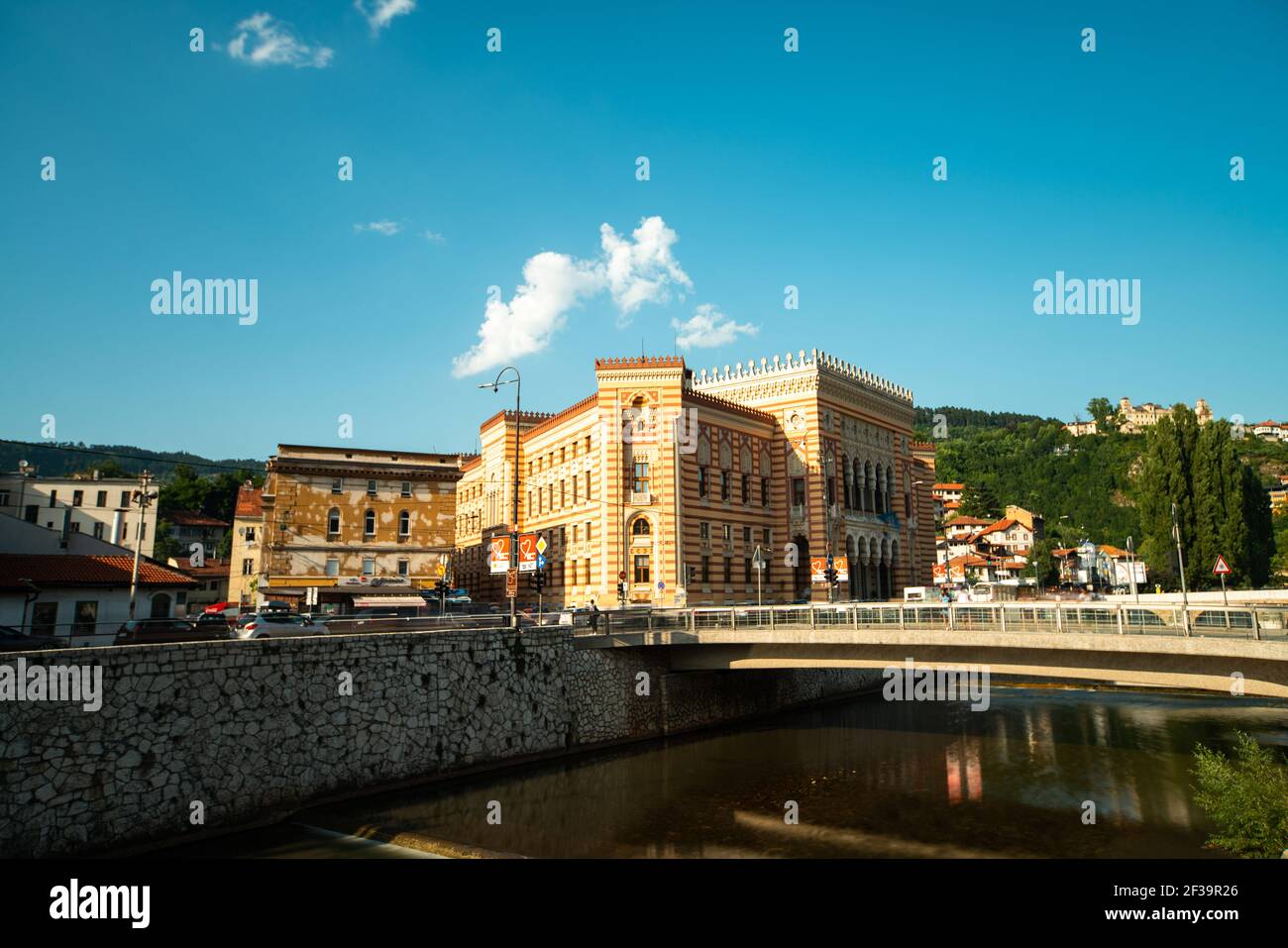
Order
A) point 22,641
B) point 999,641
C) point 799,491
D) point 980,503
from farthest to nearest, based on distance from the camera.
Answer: point 980,503
point 799,491
point 999,641
point 22,641

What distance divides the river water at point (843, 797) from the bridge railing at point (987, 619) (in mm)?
5460

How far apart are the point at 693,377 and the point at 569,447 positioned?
15398 mm

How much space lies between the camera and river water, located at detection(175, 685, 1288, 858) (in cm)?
2059

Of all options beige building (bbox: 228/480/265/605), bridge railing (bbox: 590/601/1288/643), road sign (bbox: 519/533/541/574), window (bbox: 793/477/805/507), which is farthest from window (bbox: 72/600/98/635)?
window (bbox: 793/477/805/507)

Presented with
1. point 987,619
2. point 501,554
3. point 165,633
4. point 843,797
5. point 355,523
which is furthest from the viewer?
point 355,523

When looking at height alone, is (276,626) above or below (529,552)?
below

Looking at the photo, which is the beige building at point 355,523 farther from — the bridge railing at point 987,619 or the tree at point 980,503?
the tree at point 980,503

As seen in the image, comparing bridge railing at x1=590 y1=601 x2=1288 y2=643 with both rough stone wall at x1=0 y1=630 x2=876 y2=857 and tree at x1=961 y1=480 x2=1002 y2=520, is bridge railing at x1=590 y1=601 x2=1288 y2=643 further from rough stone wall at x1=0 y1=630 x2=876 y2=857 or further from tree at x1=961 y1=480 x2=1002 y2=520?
tree at x1=961 y1=480 x2=1002 y2=520

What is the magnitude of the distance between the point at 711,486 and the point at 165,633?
33439mm

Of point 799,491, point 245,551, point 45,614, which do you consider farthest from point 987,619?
point 245,551

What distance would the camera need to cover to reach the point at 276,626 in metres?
27.7

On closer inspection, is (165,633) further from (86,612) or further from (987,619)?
(987,619)
